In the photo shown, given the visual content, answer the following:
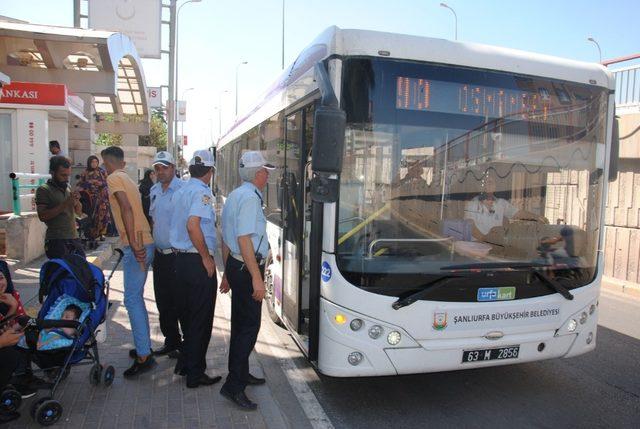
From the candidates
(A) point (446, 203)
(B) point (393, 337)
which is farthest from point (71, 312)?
(A) point (446, 203)

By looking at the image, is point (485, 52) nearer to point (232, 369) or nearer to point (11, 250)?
point (232, 369)

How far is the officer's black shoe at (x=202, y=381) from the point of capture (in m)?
4.40

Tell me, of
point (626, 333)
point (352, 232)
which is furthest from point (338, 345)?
point (626, 333)

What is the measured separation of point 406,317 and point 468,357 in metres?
0.64

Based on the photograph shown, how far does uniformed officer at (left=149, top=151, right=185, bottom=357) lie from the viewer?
15.1 ft

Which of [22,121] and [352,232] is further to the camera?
[22,121]

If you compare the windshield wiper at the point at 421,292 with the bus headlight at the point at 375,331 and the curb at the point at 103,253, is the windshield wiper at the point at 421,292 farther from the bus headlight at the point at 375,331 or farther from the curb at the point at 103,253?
the curb at the point at 103,253

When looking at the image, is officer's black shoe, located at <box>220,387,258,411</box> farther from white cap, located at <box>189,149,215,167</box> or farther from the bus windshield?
white cap, located at <box>189,149,215,167</box>

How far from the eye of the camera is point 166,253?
468cm

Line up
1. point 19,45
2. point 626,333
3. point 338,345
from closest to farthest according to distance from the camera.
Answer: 1. point 338,345
2. point 626,333
3. point 19,45

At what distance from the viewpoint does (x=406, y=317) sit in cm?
402

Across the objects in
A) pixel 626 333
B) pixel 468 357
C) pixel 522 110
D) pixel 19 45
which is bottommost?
pixel 626 333

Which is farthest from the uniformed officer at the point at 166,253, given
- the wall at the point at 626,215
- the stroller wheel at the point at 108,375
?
the wall at the point at 626,215

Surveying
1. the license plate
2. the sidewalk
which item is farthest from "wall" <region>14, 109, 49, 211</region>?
the license plate
